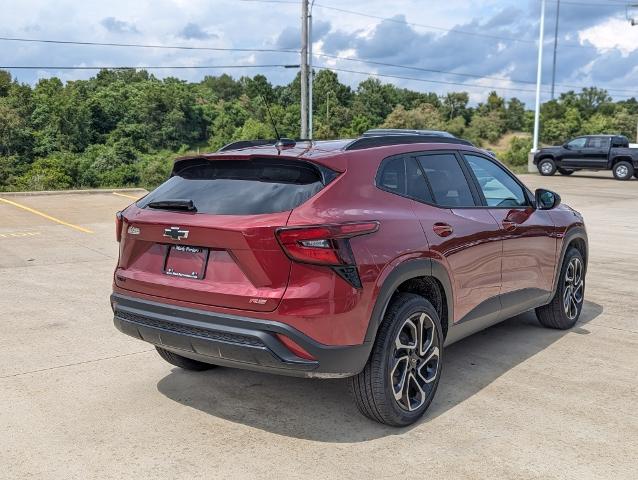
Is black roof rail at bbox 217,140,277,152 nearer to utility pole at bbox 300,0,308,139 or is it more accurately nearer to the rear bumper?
the rear bumper

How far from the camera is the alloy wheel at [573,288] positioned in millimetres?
5734

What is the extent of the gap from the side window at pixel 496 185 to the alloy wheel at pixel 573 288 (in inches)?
40.9

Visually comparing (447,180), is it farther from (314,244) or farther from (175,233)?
(175,233)

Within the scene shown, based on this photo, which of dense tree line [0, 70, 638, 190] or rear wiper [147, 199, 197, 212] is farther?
dense tree line [0, 70, 638, 190]

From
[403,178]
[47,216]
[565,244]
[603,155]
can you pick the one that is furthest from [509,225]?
[603,155]

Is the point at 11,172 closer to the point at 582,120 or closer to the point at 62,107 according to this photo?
the point at 62,107

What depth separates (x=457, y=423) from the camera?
380 cm

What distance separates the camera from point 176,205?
12.1ft

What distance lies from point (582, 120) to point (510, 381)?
73.7 meters

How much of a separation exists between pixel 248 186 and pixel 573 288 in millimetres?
3634

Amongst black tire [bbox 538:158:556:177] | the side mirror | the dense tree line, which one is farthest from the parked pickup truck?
the dense tree line

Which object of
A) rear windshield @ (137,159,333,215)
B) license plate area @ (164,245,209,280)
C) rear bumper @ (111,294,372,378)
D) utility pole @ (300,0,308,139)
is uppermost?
utility pole @ (300,0,308,139)

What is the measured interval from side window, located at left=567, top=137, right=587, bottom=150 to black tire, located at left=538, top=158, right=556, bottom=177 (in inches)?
45.8

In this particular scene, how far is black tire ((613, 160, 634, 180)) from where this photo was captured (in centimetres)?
2678
